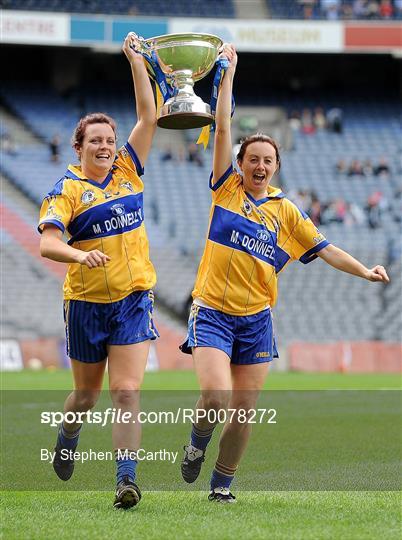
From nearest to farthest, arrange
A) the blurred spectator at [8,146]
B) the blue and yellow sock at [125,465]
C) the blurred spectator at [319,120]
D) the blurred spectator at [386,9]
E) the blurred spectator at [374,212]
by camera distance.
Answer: the blue and yellow sock at [125,465], the blurred spectator at [374,212], the blurred spectator at [8,146], the blurred spectator at [386,9], the blurred spectator at [319,120]

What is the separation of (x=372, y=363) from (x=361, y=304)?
9.19 feet

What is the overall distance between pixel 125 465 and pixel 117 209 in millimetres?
1471

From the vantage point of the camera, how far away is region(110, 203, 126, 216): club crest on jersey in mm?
5930

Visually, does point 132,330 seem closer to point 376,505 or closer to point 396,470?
point 376,505

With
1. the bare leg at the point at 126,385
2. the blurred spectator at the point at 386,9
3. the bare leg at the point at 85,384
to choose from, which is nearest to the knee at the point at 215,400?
the bare leg at the point at 126,385

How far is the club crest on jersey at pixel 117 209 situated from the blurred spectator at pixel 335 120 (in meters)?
26.8

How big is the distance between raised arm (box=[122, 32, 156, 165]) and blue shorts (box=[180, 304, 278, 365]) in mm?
1037

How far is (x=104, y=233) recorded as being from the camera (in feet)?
19.4

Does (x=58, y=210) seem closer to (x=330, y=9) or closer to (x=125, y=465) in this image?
(x=125, y=465)

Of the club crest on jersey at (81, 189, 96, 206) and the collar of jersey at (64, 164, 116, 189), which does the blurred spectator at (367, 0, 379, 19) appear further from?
the club crest on jersey at (81, 189, 96, 206)

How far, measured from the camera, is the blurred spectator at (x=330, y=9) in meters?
31.0

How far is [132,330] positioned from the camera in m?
5.93

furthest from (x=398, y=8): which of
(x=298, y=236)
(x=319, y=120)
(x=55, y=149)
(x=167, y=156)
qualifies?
(x=298, y=236)

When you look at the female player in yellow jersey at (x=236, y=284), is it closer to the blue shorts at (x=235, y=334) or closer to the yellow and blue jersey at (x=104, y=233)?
the blue shorts at (x=235, y=334)
